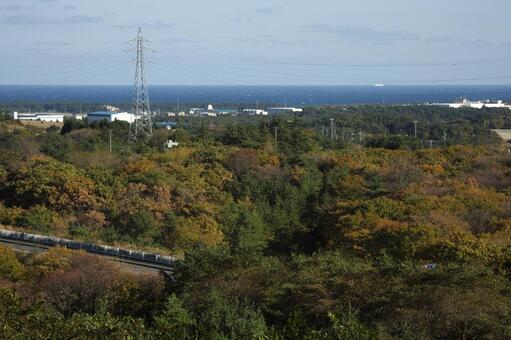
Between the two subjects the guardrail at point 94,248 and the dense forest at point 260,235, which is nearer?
the dense forest at point 260,235

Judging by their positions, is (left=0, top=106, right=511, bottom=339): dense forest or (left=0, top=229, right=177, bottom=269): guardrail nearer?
(left=0, top=106, right=511, bottom=339): dense forest

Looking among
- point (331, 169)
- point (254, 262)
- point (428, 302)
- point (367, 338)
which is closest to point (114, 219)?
point (331, 169)

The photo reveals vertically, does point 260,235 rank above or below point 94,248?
above

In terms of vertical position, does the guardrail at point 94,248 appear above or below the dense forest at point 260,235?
below

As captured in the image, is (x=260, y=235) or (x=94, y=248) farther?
(x=260, y=235)
